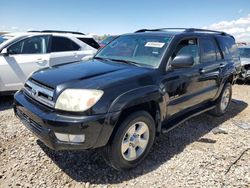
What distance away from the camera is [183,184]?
3.16 m

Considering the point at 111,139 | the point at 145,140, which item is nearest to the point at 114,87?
the point at 111,139

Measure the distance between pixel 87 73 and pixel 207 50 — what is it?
100 inches

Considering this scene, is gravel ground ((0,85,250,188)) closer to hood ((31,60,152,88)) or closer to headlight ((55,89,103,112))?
headlight ((55,89,103,112))

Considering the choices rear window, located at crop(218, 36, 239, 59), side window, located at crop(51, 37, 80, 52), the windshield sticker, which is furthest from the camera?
side window, located at crop(51, 37, 80, 52)

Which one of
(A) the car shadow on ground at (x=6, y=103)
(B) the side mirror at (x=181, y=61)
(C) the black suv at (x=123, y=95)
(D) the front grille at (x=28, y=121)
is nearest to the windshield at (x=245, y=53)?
(C) the black suv at (x=123, y=95)

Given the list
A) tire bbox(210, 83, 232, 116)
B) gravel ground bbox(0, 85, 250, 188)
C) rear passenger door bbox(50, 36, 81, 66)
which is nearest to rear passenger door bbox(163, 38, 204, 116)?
gravel ground bbox(0, 85, 250, 188)

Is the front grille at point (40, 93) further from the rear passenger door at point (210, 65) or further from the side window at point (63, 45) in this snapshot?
the side window at point (63, 45)

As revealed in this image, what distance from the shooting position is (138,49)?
412 cm

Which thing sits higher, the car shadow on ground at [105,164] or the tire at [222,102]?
the tire at [222,102]

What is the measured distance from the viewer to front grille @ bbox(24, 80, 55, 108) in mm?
2963

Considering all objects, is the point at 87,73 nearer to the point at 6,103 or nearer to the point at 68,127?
the point at 68,127

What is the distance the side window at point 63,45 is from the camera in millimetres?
6447

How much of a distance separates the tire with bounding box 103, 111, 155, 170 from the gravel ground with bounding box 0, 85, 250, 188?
0.18 m

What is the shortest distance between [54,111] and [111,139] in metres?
0.72
